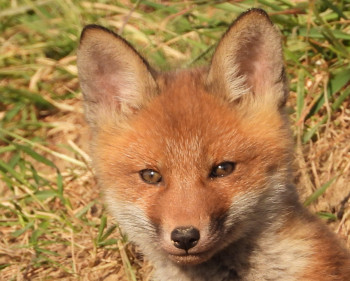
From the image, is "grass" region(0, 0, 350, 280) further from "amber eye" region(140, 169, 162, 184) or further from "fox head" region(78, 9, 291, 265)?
"amber eye" region(140, 169, 162, 184)

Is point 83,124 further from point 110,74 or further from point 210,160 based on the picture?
point 210,160

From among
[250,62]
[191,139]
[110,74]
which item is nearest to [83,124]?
[110,74]

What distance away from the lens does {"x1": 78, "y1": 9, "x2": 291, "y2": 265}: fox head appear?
99.5 inches

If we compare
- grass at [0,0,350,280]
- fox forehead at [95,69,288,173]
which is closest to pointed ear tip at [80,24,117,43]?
fox forehead at [95,69,288,173]

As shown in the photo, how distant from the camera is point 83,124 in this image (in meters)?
4.65

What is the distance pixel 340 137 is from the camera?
13.0ft

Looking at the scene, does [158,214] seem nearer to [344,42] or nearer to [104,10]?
[344,42]

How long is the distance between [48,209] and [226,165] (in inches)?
68.7

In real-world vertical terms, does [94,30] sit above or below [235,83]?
above

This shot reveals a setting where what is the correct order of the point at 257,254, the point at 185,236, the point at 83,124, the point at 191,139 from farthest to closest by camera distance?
the point at 83,124 < the point at 257,254 < the point at 191,139 < the point at 185,236

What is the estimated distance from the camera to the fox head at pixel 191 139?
253 centimetres

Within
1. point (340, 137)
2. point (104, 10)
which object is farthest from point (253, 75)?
point (104, 10)

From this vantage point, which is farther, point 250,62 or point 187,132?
point 250,62

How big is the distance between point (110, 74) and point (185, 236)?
38.5 inches
